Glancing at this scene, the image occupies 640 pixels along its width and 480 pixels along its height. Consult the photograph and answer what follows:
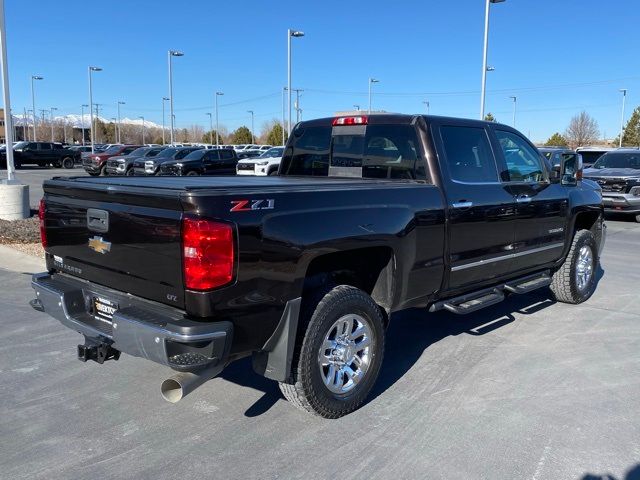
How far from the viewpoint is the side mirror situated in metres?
5.88

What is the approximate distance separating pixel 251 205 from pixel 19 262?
659 centimetres

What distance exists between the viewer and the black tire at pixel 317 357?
11.4 ft

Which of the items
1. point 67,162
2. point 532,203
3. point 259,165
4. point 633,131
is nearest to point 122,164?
point 259,165

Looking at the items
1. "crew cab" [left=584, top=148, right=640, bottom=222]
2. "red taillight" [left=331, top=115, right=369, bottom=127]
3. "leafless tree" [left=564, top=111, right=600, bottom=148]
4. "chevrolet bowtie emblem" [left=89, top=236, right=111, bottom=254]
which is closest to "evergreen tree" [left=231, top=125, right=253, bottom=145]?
"leafless tree" [left=564, top=111, right=600, bottom=148]

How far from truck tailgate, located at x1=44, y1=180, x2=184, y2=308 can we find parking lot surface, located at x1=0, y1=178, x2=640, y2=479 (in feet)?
2.98

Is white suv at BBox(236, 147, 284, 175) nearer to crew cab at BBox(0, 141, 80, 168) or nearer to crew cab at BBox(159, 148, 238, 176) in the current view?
crew cab at BBox(159, 148, 238, 176)

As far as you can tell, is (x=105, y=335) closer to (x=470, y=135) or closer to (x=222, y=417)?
(x=222, y=417)

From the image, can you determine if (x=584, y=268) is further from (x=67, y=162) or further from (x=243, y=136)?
(x=243, y=136)

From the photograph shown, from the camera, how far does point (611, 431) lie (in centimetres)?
360

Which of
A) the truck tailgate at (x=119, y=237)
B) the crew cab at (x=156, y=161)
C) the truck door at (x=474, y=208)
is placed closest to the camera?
the truck tailgate at (x=119, y=237)

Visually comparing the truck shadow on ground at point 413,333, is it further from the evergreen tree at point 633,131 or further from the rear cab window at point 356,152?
the evergreen tree at point 633,131

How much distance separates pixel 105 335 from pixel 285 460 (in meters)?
1.29

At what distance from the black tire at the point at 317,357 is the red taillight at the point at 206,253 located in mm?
738

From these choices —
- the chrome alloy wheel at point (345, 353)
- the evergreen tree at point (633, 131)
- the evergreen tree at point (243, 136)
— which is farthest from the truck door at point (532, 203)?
the evergreen tree at point (243, 136)
